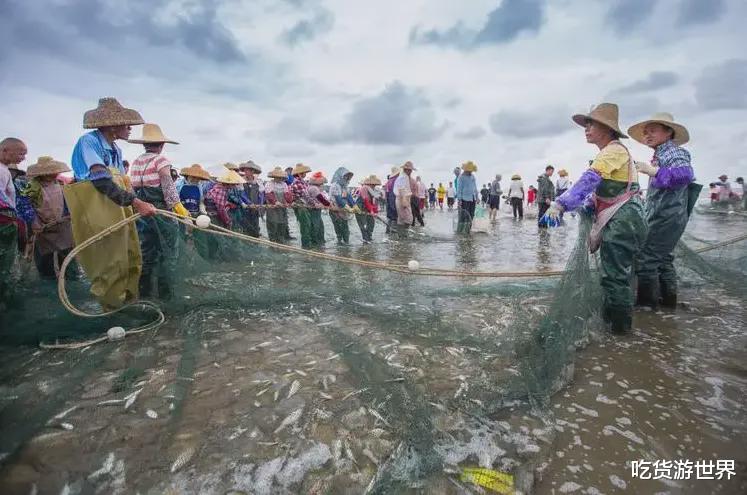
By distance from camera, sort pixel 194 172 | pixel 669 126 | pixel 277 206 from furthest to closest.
A: pixel 277 206
pixel 194 172
pixel 669 126

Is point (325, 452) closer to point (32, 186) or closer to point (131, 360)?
point (131, 360)

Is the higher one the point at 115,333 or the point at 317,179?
the point at 317,179

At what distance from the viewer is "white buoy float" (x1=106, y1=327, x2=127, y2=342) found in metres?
4.40

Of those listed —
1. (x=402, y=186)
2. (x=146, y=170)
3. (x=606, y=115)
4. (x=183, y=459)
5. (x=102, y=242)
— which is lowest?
(x=183, y=459)

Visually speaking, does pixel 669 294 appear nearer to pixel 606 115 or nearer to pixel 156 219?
pixel 606 115

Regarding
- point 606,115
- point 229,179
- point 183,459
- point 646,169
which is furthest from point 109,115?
point 646,169

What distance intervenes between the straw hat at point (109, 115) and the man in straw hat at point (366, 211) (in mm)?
9225

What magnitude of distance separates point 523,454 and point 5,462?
3.39 metres

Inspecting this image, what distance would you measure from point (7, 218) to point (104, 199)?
7.22ft

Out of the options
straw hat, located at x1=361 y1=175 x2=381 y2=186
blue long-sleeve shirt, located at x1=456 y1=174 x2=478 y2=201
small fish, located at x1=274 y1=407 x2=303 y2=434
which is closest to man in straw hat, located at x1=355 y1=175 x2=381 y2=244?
straw hat, located at x1=361 y1=175 x2=381 y2=186

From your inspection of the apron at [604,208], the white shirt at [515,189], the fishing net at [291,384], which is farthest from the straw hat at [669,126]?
the white shirt at [515,189]

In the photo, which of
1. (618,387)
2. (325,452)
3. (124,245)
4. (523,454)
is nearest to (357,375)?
(325,452)

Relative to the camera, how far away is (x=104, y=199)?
15.4 ft

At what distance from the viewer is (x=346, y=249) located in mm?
12539
